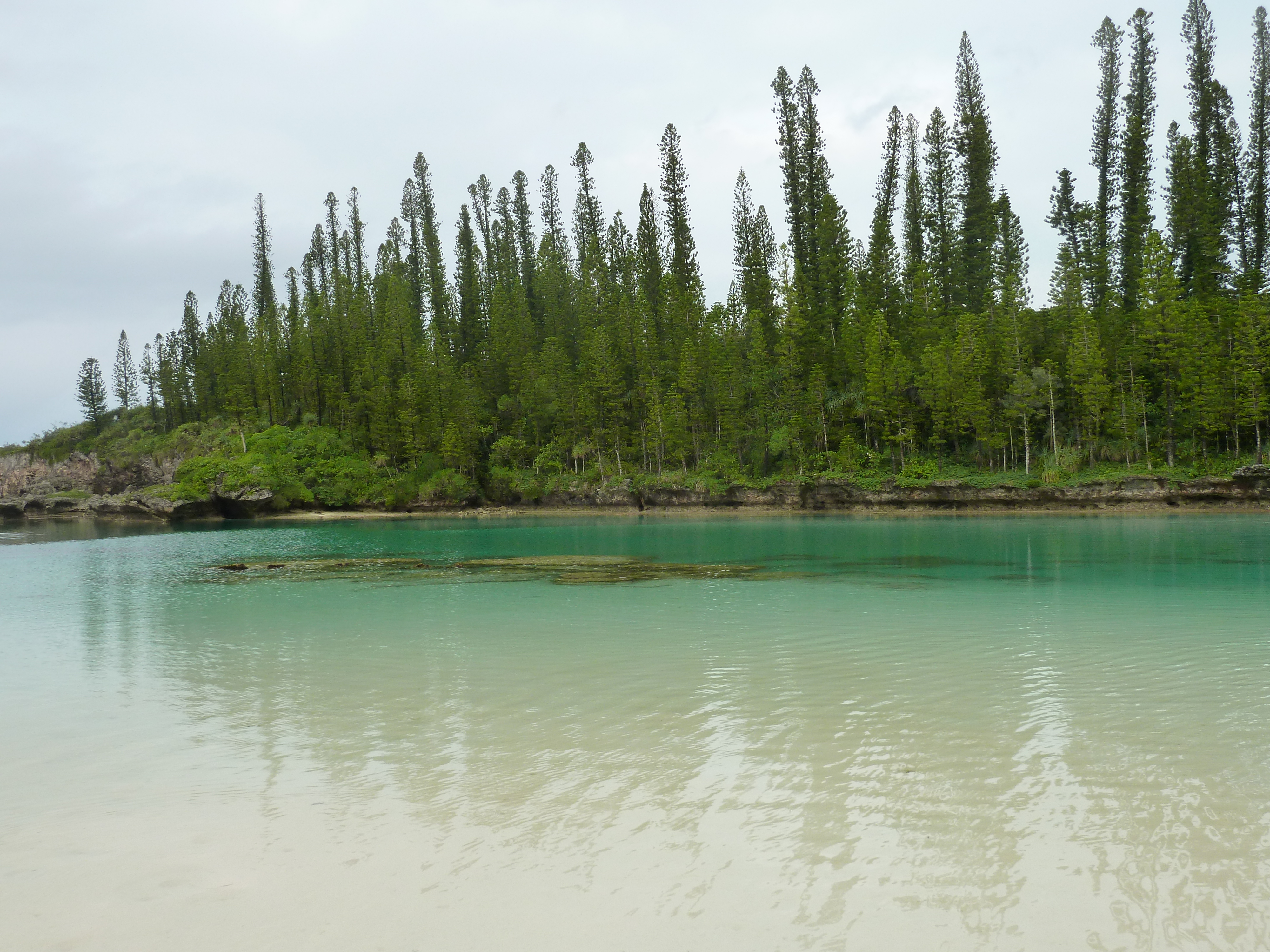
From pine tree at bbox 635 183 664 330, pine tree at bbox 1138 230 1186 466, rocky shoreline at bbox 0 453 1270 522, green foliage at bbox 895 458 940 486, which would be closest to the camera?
rocky shoreline at bbox 0 453 1270 522

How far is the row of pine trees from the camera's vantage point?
47469 millimetres

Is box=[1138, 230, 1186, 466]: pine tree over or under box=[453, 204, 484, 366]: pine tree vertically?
under

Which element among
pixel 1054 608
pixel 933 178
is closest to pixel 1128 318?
pixel 933 178

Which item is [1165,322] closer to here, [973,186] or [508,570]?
[973,186]

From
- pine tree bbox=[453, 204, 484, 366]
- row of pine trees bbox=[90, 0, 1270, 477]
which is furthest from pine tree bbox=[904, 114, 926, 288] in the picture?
pine tree bbox=[453, 204, 484, 366]

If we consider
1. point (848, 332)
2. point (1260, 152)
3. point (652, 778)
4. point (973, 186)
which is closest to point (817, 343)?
point (848, 332)

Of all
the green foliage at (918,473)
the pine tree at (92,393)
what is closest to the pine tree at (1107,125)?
the green foliage at (918,473)

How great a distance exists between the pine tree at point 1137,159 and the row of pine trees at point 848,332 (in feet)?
0.64

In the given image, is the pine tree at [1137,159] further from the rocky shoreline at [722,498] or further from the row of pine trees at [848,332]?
the rocky shoreline at [722,498]

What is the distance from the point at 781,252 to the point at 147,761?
6409 centimetres

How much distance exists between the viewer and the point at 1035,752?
614 centimetres

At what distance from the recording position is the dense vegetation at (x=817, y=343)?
1868 inches

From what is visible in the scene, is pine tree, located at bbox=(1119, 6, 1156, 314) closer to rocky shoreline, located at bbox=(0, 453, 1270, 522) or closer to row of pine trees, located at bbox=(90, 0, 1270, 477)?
row of pine trees, located at bbox=(90, 0, 1270, 477)

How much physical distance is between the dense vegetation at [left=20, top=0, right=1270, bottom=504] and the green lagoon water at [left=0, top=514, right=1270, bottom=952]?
121ft
